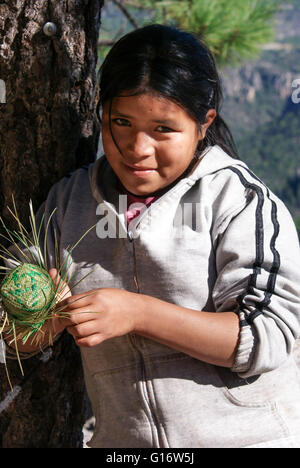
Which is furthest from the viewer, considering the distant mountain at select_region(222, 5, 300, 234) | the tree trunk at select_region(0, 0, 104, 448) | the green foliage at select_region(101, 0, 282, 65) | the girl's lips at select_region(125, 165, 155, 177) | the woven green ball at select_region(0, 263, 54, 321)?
the distant mountain at select_region(222, 5, 300, 234)

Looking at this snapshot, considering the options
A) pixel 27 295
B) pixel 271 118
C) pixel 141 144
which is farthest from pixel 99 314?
pixel 271 118

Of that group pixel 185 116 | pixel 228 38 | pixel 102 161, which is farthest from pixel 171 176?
pixel 228 38

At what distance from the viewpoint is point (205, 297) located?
121 centimetres

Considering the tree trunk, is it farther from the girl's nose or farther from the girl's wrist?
the girl's wrist

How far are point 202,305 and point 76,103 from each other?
726 millimetres

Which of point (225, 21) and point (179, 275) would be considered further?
point (225, 21)

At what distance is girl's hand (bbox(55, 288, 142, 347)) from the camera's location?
3.51ft

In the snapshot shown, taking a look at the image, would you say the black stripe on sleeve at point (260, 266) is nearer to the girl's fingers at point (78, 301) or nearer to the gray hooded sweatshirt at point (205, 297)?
the gray hooded sweatshirt at point (205, 297)

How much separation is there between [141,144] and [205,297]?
0.39 meters

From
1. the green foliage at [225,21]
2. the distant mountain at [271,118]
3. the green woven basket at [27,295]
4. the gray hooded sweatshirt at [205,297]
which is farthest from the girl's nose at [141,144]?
the distant mountain at [271,118]

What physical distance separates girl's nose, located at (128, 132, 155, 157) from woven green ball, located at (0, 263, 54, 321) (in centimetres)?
35

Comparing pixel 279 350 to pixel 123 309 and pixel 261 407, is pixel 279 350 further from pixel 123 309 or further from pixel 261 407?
pixel 123 309

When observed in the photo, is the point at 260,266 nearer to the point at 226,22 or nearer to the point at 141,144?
the point at 141,144

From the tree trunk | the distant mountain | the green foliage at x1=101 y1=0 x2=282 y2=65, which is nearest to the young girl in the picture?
the tree trunk
